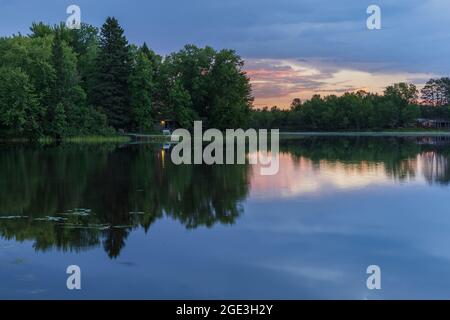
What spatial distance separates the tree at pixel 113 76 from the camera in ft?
206

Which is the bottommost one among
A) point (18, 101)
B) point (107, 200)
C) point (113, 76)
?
point (107, 200)

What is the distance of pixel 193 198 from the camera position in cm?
1689

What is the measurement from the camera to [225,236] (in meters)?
11.8

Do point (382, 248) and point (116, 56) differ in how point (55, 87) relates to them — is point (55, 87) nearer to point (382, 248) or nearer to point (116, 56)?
point (116, 56)

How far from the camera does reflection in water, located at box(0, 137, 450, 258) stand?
40.6 feet

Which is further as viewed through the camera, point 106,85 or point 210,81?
point 210,81

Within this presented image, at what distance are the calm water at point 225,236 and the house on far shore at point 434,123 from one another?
10076cm

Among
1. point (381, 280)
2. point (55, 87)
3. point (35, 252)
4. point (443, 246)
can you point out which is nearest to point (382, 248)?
point (443, 246)

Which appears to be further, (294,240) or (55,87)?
(55,87)

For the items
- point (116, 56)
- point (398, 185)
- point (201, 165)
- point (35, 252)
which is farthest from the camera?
point (116, 56)

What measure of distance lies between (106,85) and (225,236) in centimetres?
5385

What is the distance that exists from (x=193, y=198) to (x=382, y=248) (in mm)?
7405

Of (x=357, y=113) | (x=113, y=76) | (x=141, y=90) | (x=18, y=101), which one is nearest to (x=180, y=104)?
(x=141, y=90)

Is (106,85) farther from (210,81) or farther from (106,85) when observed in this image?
(210,81)
